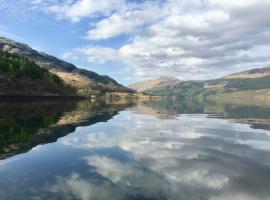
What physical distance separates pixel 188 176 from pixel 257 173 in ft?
20.5

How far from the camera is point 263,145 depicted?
147 ft

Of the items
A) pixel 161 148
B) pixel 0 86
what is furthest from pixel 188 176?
pixel 0 86

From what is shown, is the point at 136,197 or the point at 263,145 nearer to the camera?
the point at 136,197

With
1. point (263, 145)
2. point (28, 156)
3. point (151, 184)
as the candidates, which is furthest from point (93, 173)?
point (263, 145)

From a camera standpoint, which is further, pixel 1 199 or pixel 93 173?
pixel 93 173

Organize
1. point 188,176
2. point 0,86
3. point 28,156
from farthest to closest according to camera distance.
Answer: point 0,86 < point 28,156 < point 188,176

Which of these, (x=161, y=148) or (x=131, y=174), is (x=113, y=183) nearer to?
(x=131, y=174)

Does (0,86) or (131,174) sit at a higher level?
(0,86)

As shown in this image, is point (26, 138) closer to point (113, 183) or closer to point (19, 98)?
point (113, 183)

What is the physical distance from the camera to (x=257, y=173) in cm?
2873

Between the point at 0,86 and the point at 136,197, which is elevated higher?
the point at 0,86

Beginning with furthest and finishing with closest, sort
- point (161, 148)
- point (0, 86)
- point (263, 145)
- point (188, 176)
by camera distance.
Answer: point (0, 86) < point (263, 145) < point (161, 148) < point (188, 176)

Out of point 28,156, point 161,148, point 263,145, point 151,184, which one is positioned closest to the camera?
point 151,184

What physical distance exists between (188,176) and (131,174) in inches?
178
